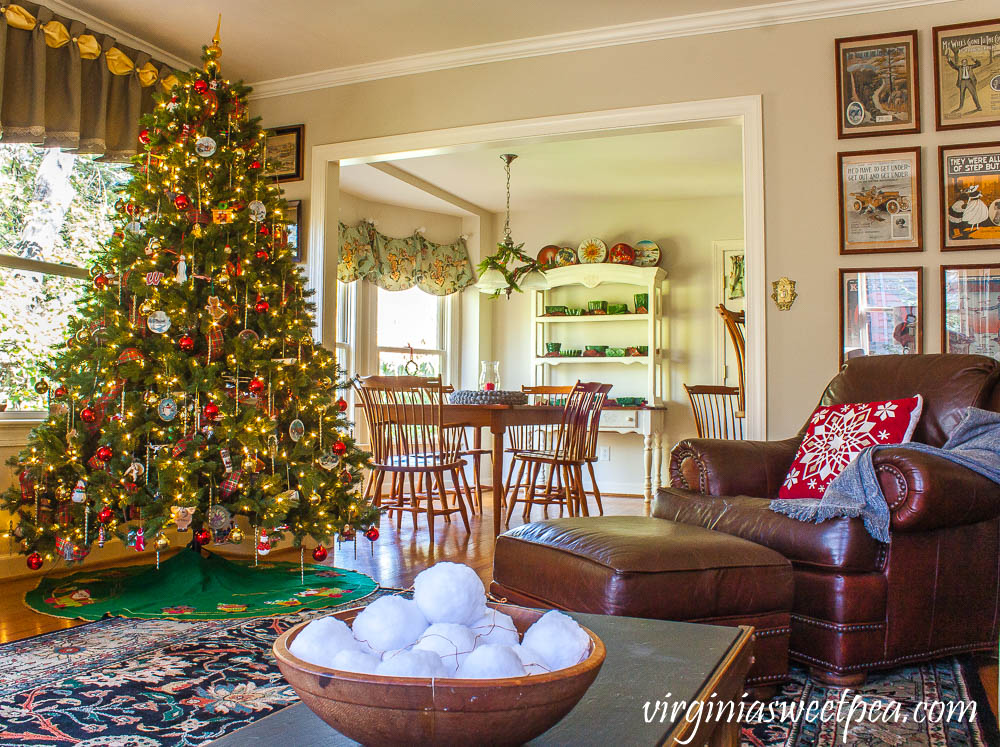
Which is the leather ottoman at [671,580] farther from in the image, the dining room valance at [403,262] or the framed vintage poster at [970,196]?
the dining room valance at [403,262]

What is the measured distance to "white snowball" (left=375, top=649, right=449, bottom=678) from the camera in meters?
0.83

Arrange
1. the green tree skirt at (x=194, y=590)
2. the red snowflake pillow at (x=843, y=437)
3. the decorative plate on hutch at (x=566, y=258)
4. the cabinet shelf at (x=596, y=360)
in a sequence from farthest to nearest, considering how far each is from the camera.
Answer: the decorative plate on hutch at (x=566, y=258), the cabinet shelf at (x=596, y=360), the green tree skirt at (x=194, y=590), the red snowflake pillow at (x=843, y=437)

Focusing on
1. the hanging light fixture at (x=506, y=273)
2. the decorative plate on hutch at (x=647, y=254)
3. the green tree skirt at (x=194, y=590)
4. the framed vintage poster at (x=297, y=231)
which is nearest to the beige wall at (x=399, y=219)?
the hanging light fixture at (x=506, y=273)

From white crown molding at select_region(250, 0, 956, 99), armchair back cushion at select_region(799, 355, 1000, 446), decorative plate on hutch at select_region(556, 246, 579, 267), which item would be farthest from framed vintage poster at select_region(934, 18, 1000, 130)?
decorative plate on hutch at select_region(556, 246, 579, 267)

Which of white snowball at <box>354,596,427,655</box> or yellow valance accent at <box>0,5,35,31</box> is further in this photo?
yellow valance accent at <box>0,5,35,31</box>

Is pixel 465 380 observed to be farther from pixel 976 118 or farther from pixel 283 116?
pixel 976 118

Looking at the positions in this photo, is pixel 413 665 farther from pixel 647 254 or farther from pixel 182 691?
pixel 647 254

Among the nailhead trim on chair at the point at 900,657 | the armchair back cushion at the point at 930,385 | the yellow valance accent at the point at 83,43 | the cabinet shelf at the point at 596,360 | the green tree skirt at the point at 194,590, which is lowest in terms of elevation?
the green tree skirt at the point at 194,590

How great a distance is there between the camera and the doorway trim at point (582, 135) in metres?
3.72

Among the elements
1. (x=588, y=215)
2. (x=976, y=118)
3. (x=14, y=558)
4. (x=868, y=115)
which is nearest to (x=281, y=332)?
(x=14, y=558)

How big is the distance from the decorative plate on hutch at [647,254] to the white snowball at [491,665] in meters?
6.48

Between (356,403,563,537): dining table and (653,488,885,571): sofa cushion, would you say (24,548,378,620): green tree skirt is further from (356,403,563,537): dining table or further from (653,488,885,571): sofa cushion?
(653,488,885,571): sofa cushion

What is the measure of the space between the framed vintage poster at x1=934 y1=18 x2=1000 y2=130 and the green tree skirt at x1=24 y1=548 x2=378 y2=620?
3.17 meters

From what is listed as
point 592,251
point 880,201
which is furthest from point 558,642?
point 592,251
